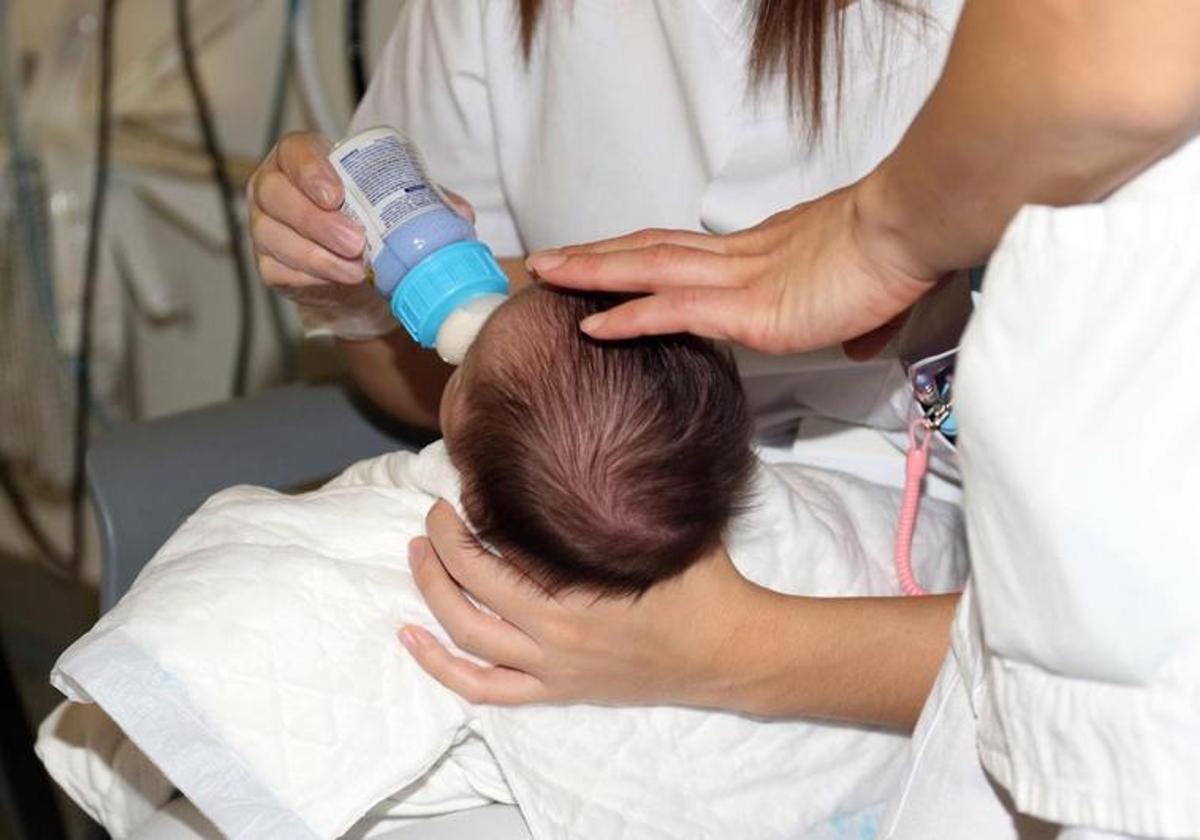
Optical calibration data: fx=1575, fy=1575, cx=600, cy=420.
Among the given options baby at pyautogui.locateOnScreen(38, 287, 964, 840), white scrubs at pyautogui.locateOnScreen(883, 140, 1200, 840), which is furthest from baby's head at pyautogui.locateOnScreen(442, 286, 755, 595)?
white scrubs at pyautogui.locateOnScreen(883, 140, 1200, 840)

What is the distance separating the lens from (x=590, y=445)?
31.4 inches

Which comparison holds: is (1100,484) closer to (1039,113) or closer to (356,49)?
(1039,113)

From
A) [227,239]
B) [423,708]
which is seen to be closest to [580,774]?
[423,708]

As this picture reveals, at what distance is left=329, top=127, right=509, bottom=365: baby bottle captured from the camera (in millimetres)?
836

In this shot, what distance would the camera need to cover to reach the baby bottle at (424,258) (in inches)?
32.9

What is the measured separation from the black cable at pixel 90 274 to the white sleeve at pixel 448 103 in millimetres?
755

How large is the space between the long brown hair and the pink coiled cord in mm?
195

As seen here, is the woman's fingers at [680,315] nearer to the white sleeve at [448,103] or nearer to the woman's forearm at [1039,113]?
the woman's forearm at [1039,113]

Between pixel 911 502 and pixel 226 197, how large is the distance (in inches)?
44.3

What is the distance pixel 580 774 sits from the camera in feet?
2.92

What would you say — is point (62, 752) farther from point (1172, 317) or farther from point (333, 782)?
point (1172, 317)

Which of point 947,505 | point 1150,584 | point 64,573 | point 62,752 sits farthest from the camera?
point 64,573

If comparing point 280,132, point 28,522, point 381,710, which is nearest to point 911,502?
point 381,710

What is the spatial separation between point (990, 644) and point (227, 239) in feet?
4.55
